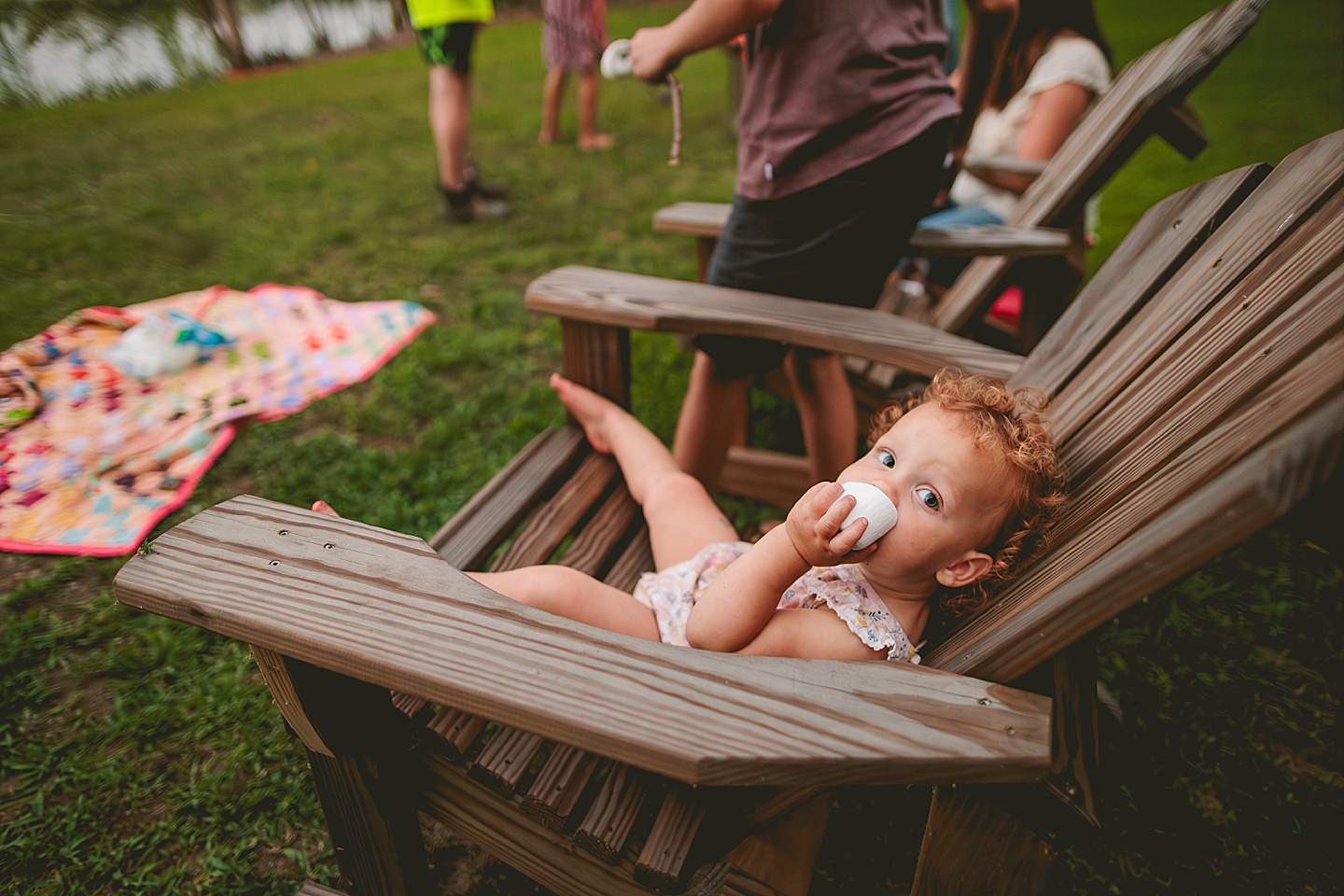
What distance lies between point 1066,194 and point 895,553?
153cm

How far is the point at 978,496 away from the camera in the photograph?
4.18 ft

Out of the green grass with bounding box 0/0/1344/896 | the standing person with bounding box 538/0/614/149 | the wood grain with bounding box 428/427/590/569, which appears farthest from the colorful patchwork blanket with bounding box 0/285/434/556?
the standing person with bounding box 538/0/614/149

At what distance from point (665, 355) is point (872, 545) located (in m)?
2.18

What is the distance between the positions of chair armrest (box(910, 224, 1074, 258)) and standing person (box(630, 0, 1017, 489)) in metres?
0.19

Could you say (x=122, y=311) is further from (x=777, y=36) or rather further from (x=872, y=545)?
(x=872, y=545)

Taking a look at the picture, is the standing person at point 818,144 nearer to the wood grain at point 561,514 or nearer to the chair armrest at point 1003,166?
the wood grain at point 561,514

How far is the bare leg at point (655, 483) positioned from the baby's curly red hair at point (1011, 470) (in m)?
0.54

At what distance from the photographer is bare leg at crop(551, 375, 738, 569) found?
169cm

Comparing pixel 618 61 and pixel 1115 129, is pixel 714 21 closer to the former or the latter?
pixel 618 61

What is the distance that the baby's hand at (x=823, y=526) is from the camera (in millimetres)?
1148

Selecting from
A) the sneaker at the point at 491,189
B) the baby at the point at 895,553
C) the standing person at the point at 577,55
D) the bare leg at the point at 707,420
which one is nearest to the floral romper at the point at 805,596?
the baby at the point at 895,553

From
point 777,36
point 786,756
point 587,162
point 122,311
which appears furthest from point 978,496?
point 587,162

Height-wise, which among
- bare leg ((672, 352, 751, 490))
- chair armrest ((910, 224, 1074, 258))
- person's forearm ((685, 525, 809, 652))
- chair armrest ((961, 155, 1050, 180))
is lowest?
bare leg ((672, 352, 751, 490))

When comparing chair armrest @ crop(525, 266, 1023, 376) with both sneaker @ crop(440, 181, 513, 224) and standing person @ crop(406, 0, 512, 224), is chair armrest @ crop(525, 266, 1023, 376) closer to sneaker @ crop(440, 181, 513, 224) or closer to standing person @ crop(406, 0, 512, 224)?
standing person @ crop(406, 0, 512, 224)
